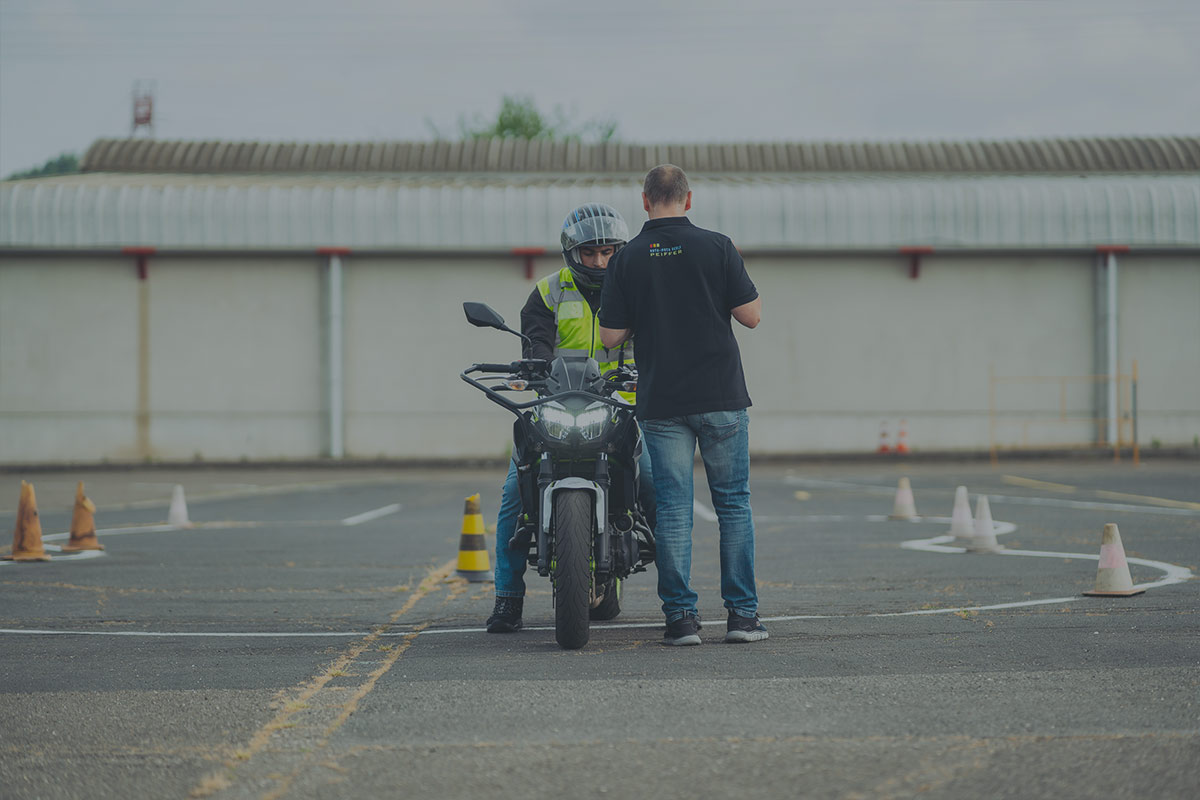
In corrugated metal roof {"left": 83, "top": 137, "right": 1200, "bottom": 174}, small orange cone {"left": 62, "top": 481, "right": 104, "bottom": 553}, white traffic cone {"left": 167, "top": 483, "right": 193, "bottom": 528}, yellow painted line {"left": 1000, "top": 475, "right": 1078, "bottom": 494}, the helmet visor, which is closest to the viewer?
the helmet visor

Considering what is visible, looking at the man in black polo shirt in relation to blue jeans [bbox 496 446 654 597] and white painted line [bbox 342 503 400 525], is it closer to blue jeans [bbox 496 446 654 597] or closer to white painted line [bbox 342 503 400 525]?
blue jeans [bbox 496 446 654 597]

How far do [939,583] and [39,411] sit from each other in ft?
83.7

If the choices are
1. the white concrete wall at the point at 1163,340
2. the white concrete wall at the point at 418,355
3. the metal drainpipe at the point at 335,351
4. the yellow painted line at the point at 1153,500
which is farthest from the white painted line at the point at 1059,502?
the metal drainpipe at the point at 335,351

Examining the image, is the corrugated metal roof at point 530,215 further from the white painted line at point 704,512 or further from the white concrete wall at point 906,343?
the white painted line at point 704,512

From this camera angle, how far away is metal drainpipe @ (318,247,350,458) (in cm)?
2938

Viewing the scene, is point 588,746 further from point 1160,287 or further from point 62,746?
point 1160,287

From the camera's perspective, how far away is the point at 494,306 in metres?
29.7

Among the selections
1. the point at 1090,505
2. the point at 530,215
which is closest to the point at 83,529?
the point at 1090,505

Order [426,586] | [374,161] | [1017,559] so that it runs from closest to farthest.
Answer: [426,586] < [1017,559] < [374,161]

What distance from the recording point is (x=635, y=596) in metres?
8.20

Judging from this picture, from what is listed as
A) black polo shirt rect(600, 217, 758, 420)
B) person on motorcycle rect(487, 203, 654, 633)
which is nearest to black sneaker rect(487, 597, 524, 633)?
A: person on motorcycle rect(487, 203, 654, 633)

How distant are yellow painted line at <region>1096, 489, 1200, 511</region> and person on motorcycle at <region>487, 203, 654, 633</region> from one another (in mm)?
10367

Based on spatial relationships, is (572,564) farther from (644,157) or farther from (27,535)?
(644,157)

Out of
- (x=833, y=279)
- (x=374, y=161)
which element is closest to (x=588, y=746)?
(x=833, y=279)
